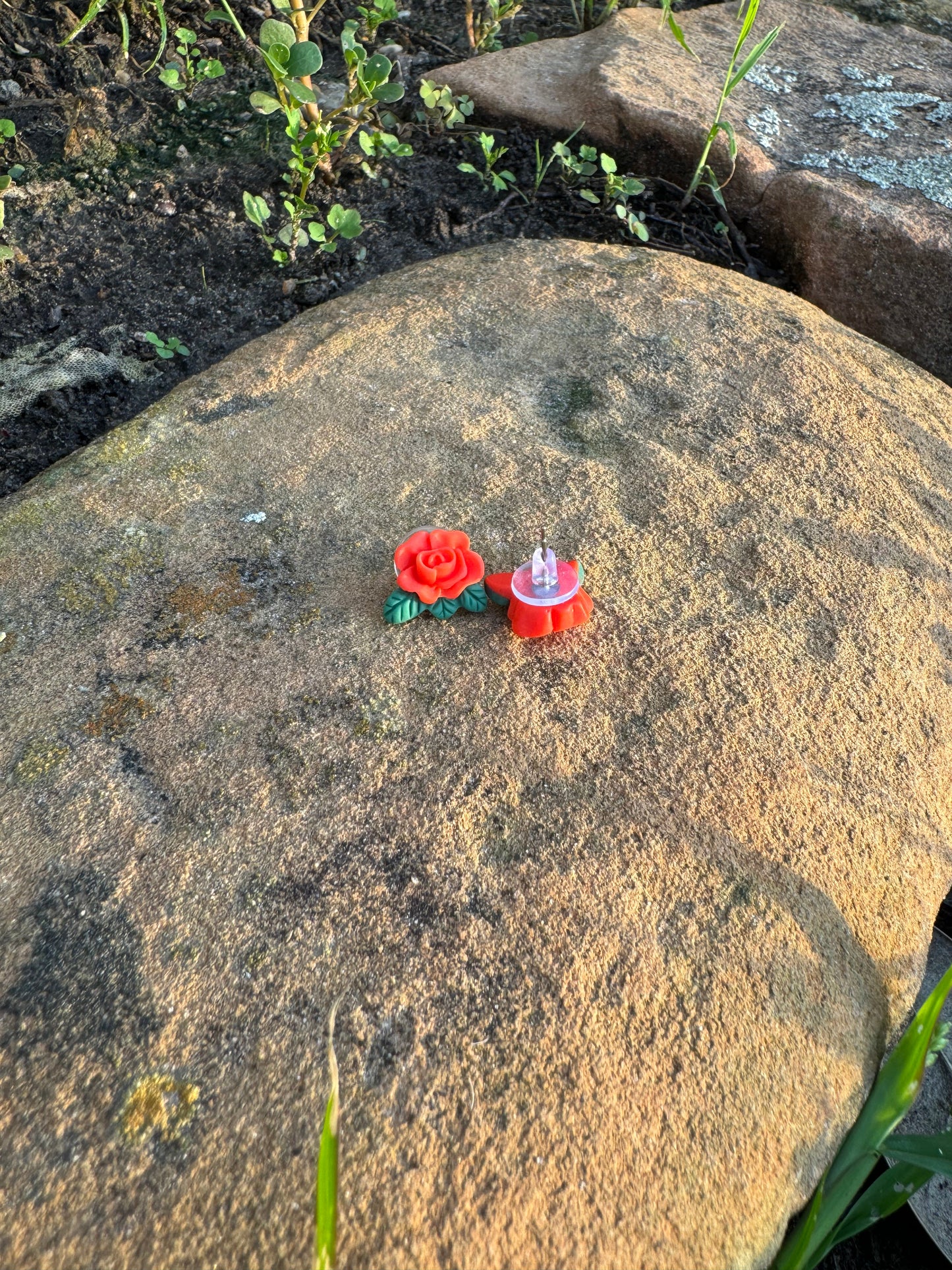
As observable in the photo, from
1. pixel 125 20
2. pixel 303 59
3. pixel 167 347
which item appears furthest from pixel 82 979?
pixel 125 20

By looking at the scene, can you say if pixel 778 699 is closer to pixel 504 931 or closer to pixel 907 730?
pixel 907 730

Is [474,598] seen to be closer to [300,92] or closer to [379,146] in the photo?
[300,92]

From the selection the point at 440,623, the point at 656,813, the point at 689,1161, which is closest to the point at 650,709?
the point at 656,813

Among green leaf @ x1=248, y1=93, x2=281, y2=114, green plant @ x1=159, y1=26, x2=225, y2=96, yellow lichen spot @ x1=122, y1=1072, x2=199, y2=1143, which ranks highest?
green leaf @ x1=248, y1=93, x2=281, y2=114

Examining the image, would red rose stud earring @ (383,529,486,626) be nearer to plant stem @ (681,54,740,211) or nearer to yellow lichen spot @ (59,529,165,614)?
yellow lichen spot @ (59,529,165,614)

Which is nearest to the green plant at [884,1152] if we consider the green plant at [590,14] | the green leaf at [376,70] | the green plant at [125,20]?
the green leaf at [376,70]

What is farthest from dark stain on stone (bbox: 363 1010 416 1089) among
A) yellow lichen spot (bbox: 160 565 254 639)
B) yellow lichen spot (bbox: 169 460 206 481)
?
yellow lichen spot (bbox: 169 460 206 481)

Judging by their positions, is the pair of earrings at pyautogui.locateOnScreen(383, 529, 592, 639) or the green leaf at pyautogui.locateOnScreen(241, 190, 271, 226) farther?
the green leaf at pyautogui.locateOnScreen(241, 190, 271, 226)
